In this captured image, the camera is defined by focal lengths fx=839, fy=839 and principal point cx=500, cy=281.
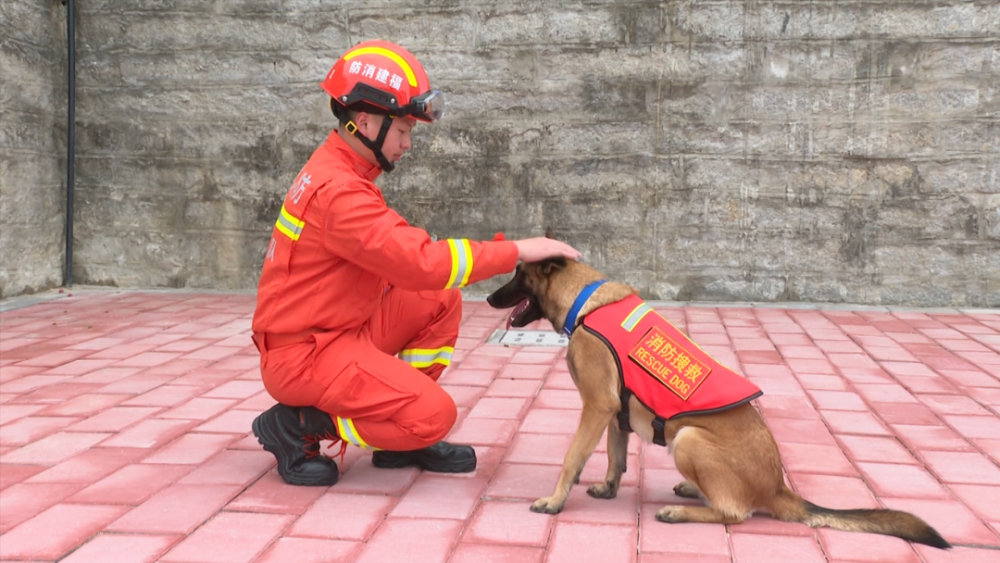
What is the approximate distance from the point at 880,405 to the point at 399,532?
A: 284cm

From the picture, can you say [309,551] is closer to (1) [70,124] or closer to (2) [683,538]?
(2) [683,538]

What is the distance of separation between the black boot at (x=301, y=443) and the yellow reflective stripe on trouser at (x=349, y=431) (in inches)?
2.0

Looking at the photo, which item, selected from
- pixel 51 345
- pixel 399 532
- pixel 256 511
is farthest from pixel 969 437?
pixel 51 345

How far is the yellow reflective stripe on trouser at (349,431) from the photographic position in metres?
3.23

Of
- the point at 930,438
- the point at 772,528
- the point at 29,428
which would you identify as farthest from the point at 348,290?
the point at 930,438

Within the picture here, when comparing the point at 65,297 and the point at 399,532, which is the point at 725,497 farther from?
the point at 65,297

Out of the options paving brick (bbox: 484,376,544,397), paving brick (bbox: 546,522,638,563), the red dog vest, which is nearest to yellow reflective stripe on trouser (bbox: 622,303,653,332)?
the red dog vest

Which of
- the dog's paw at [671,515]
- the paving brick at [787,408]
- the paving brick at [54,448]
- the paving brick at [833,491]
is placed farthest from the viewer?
the paving brick at [787,408]

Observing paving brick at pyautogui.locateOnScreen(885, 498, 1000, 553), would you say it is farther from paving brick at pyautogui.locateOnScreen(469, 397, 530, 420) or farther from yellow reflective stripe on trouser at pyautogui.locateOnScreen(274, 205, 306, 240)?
yellow reflective stripe on trouser at pyautogui.locateOnScreen(274, 205, 306, 240)

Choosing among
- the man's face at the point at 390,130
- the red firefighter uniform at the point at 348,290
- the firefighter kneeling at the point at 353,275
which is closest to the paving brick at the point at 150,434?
the firefighter kneeling at the point at 353,275

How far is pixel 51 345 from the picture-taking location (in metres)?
5.77

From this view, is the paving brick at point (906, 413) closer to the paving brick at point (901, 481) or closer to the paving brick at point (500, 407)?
the paving brick at point (901, 481)

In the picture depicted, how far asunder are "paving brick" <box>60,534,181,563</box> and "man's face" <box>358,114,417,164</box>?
5.15ft

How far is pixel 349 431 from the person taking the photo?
128 inches
